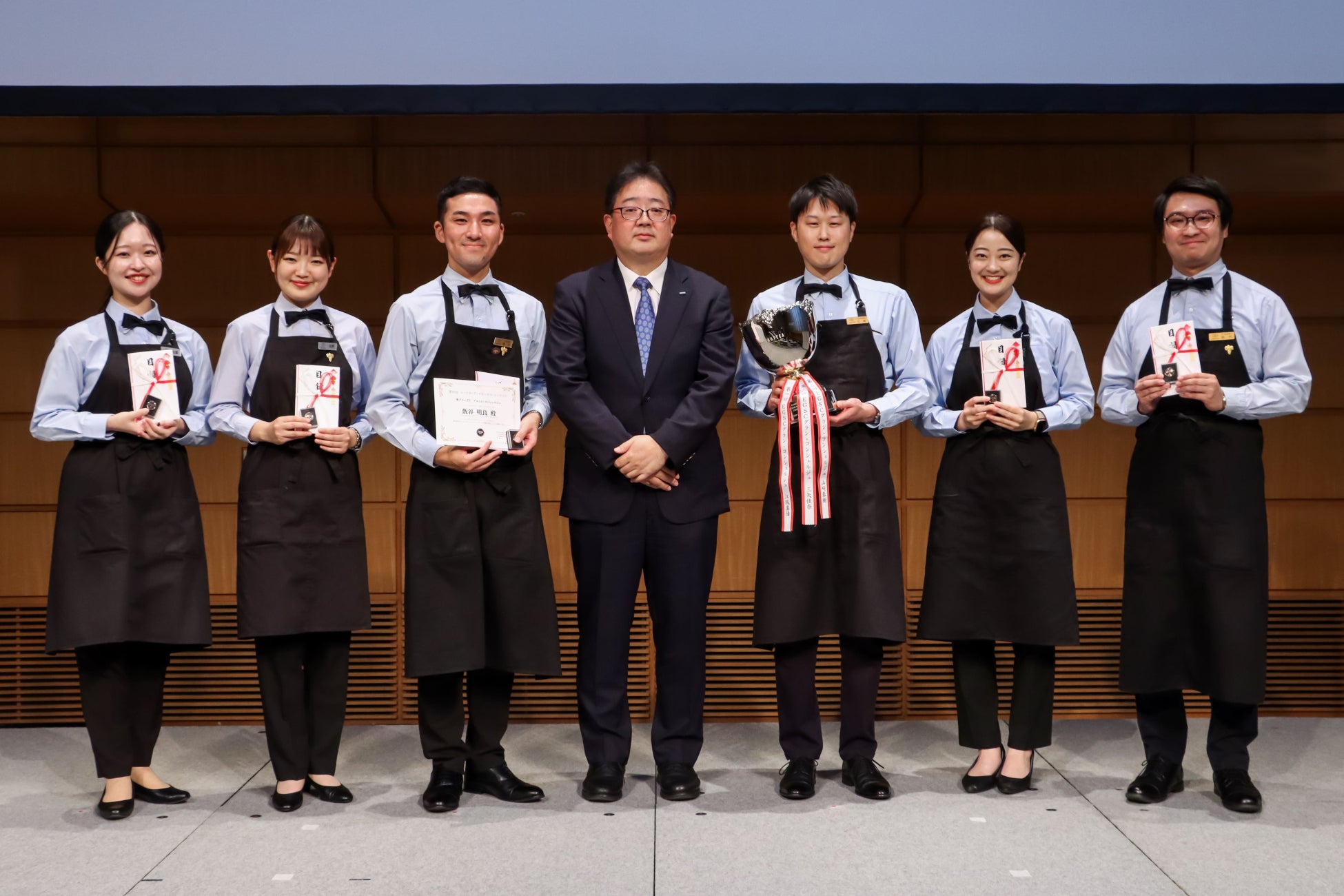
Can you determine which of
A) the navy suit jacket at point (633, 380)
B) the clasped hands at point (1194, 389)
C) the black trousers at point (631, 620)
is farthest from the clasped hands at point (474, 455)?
the clasped hands at point (1194, 389)

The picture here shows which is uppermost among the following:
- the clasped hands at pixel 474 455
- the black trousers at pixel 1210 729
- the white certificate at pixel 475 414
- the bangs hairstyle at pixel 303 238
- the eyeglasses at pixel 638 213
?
the eyeglasses at pixel 638 213

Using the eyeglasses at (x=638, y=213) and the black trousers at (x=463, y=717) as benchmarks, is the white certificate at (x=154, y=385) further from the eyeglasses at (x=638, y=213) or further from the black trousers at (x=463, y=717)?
the eyeglasses at (x=638, y=213)

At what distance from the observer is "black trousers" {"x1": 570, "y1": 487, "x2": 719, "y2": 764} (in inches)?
123

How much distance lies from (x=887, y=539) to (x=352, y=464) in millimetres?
1528

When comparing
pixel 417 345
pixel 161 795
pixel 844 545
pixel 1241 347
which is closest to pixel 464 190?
pixel 417 345

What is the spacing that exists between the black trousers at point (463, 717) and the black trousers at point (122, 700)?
2.58ft

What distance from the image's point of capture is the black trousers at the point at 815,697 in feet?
10.6

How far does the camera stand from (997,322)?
3.29m

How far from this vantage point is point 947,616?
10.6ft

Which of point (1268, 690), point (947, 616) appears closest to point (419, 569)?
point (947, 616)

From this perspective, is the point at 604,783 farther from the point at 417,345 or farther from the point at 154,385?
the point at 154,385

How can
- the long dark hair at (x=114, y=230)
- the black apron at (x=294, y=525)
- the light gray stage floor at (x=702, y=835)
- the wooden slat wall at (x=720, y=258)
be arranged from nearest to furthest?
the light gray stage floor at (x=702, y=835), the black apron at (x=294, y=525), the long dark hair at (x=114, y=230), the wooden slat wall at (x=720, y=258)

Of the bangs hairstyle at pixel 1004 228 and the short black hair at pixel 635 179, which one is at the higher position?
the short black hair at pixel 635 179

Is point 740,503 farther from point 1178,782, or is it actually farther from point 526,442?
point 1178,782
